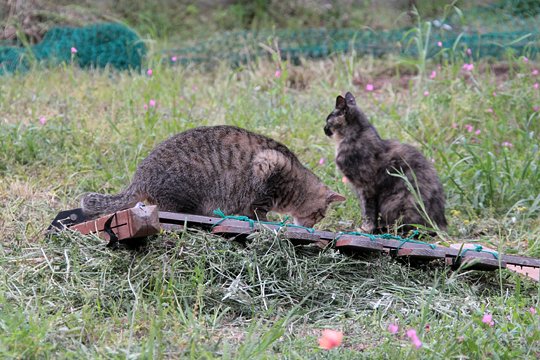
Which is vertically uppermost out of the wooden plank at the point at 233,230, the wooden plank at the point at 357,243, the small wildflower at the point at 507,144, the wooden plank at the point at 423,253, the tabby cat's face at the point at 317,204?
the wooden plank at the point at 233,230

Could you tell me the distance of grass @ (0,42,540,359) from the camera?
315cm

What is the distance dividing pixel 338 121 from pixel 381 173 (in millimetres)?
556

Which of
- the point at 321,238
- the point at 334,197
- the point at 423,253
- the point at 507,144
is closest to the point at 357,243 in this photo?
the point at 321,238

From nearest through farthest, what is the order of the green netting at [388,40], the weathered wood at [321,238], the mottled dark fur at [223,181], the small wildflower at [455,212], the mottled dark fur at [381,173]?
the weathered wood at [321,238] → the mottled dark fur at [223,181] → the mottled dark fur at [381,173] → the small wildflower at [455,212] → the green netting at [388,40]

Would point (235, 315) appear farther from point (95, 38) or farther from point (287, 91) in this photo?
point (95, 38)

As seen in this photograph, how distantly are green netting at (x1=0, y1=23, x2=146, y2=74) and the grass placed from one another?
1.20ft

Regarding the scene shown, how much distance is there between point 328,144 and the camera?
6.40 meters

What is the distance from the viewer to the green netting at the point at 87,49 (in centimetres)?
827

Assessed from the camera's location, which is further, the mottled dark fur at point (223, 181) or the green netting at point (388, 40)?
Result: the green netting at point (388, 40)

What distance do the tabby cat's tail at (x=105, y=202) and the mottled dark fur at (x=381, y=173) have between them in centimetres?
171

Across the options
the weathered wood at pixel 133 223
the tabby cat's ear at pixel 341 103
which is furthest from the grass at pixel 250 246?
the tabby cat's ear at pixel 341 103

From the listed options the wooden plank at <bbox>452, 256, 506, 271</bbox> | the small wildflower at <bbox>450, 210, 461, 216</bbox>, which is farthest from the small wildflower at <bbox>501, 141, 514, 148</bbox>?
the wooden plank at <bbox>452, 256, 506, 271</bbox>

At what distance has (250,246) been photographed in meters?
3.89

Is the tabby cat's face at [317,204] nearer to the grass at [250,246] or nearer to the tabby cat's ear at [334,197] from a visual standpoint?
the tabby cat's ear at [334,197]
